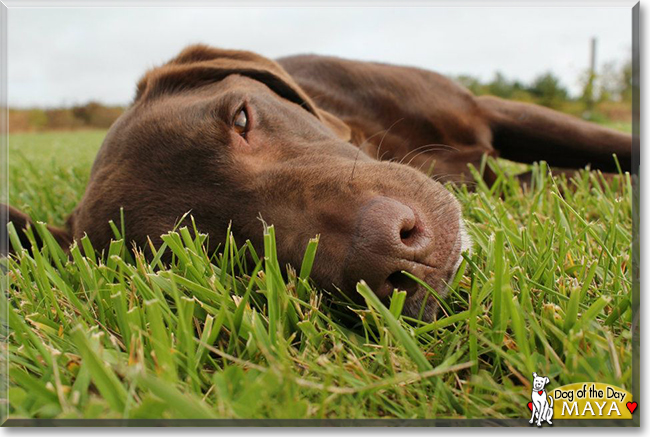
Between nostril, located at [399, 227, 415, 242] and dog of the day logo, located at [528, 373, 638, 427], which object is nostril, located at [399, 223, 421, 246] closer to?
nostril, located at [399, 227, 415, 242]

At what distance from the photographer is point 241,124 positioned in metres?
2.11

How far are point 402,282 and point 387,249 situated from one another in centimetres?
11

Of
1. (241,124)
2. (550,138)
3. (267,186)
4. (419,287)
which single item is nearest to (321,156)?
(267,186)

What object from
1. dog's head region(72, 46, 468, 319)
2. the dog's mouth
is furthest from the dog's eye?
the dog's mouth

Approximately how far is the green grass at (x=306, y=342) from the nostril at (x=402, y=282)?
0.20 ft

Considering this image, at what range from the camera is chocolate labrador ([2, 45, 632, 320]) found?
1.39 meters

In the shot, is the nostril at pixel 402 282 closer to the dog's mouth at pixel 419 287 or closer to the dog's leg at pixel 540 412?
the dog's mouth at pixel 419 287

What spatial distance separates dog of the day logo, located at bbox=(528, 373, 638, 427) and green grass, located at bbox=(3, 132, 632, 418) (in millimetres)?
18

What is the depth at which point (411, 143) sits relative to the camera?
10.4 feet

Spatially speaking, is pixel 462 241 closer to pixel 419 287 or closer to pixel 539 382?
pixel 419 287

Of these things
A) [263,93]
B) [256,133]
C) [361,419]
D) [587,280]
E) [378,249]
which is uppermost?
[263,93]

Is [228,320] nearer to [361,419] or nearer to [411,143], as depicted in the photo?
[361,419]

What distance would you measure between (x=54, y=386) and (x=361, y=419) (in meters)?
0.63

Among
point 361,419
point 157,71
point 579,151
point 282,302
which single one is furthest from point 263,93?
point 579,151
